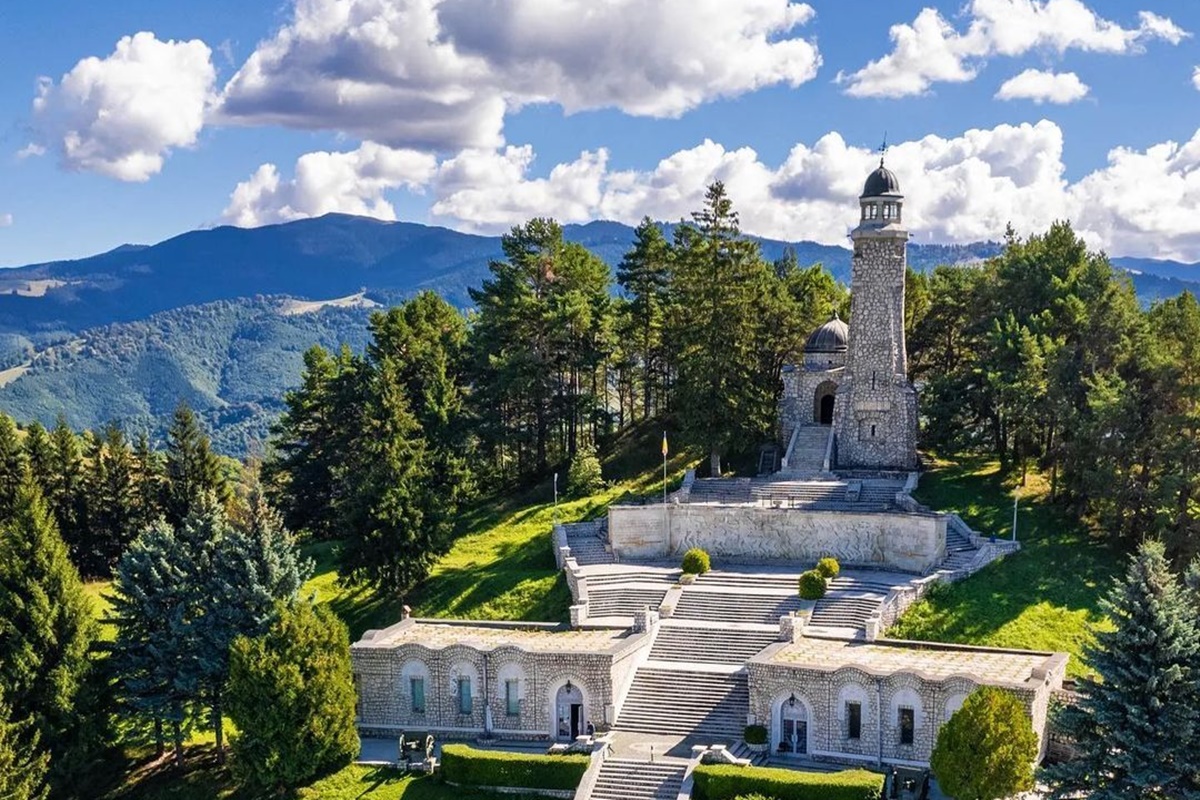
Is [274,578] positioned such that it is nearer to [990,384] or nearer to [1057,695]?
[1057,695]

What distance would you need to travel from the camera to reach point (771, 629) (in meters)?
37.1

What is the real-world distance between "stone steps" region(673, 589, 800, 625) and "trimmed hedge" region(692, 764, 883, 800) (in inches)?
358

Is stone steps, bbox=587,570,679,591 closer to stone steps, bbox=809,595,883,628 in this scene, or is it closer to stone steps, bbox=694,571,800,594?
stone steps, bbox=694,571,800,594

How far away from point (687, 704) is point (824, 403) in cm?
2429

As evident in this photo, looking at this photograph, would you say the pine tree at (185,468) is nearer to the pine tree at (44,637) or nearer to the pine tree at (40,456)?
the pine tree at (40,456)

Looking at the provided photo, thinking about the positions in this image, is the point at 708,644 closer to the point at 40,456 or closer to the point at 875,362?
the point at 875,362

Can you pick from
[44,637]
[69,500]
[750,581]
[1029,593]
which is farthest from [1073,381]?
[69,500]

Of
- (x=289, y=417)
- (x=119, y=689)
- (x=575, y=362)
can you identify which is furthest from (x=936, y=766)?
(x=289, y=417)

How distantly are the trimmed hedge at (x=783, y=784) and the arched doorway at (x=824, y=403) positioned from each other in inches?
1061

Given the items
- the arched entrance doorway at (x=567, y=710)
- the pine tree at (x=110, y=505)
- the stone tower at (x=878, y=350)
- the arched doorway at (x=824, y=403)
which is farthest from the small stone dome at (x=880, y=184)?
the pine tree at (x=110, y=505)

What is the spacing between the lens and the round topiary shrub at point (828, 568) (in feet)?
131

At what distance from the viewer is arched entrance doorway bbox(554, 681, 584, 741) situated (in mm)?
34188

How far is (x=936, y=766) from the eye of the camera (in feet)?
90.3

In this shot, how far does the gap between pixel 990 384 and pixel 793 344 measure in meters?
12.0
